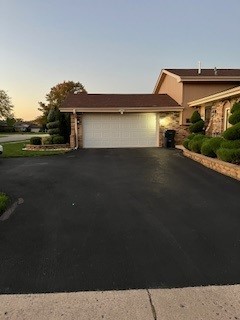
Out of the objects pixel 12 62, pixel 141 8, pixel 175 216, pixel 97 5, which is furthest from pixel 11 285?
pixel 12 62

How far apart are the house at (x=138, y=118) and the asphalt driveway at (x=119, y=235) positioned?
36.1 ft

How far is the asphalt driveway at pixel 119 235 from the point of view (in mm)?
3031

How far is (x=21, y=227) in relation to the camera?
455 cm

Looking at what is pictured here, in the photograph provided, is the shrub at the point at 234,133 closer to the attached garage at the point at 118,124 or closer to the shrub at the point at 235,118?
the shrub at the point at 235,118

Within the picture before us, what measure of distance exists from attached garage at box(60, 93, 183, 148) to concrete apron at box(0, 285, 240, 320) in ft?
53.4

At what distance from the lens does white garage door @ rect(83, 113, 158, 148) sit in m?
18.8

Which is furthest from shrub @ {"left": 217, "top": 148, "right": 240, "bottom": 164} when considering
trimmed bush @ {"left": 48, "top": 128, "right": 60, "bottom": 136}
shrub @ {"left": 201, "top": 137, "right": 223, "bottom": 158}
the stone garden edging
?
trimmed bush @ {"left": 48, "top": 128, "right": 60, "bottom": 136}

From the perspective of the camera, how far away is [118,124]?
62.1 feet

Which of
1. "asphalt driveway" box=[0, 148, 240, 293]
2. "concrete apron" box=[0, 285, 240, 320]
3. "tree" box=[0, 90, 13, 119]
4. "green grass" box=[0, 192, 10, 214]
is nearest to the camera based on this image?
"concrete apron" box=[0, 285, 240, 320]

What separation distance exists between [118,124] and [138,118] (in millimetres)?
1550

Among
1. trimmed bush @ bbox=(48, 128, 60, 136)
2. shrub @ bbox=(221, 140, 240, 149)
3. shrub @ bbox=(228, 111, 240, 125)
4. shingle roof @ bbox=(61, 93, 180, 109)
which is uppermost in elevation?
shingle roof @ bbox=(61, 93, 180, 109)

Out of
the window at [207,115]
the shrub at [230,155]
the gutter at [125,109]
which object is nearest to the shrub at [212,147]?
the shrub at [230,155]

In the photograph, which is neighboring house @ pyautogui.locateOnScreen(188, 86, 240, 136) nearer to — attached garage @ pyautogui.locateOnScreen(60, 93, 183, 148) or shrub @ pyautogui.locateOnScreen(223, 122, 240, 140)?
attached garage @ pyautogui.locateOnScreen(60, 93, 183, 148)

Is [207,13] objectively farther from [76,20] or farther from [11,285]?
[11,285]
